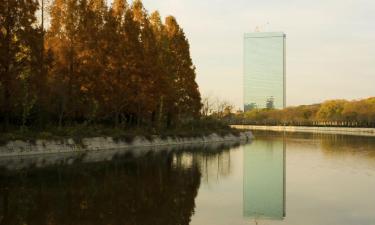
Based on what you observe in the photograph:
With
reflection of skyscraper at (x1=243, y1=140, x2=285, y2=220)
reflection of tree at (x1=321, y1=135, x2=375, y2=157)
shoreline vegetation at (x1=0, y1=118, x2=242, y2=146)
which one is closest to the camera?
reflection of skyscraper at (x1=243, y1=140, x2=285, y2=220)

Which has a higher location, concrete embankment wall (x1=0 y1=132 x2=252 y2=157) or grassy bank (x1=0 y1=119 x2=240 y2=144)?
grassy bank (x1=0 y1=119 x2=240 y2=144)

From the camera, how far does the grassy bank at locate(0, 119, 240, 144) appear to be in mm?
24714

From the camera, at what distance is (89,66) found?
1243 inches

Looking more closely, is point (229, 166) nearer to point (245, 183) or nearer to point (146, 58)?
point (245, 183)

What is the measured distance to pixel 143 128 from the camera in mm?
36438

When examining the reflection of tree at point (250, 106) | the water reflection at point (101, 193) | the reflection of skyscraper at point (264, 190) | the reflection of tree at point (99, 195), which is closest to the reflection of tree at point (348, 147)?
the reflection of skyscraper at point (264, 190)

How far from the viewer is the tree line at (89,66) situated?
83.0 feet

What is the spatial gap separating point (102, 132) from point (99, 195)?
17471 mm

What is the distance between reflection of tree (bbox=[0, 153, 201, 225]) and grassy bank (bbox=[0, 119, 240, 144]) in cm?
597

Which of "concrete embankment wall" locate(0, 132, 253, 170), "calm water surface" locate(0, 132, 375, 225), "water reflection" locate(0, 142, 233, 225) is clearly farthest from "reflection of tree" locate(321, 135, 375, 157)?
"water reflection" locate(0, 142, 233, 225)

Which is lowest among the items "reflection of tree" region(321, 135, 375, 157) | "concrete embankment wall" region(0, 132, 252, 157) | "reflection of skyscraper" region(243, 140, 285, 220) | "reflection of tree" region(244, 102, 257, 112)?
"reflection of skyscraper" region(243, 140, 285, 220)

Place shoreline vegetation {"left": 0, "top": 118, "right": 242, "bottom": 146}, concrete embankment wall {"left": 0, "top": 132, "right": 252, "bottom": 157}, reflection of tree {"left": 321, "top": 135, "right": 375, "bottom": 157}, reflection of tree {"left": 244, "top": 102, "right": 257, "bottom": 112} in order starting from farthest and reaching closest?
reflection of tree {"left": 244, "top": 102, "right": 257, "bottom": 112} → reflection of tree {"left": 321, "top": 135, "right": 375, "bottom": 157} → shoreline vegetation {"left": 0, "top": 118, "right": 242, "bottom": 146} → concrete embankment wall {"left": 0, "top": 132, "right": 252, "bottom": 157}

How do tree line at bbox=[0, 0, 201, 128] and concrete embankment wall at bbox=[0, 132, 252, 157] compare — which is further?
tree line at bbox=[0, 0, 201, 128]

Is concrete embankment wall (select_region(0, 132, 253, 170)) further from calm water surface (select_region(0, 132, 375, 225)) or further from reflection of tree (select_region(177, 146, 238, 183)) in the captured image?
reflection of tree (select_region(177, 146, 238, 183))
